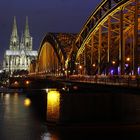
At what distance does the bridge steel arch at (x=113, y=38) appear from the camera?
54562 millimetres

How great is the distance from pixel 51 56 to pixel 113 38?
66.3 meters

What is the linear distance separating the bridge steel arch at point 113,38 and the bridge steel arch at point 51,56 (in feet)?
102

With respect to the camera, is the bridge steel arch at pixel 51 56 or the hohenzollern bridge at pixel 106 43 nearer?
the hohenzollern bridge at pixel 106 43

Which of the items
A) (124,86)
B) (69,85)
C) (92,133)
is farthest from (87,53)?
(124,86)

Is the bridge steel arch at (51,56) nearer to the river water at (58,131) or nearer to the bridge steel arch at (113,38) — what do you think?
the bridge steel arch at (113,38)

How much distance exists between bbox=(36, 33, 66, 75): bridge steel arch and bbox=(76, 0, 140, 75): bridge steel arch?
31.2 m

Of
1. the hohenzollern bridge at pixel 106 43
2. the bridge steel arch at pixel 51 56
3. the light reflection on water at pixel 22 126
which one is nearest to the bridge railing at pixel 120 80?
the hohenzollern bridge at pixel 106 43

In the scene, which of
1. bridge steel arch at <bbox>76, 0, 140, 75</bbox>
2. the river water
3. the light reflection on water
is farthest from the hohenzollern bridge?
the light reflection on water

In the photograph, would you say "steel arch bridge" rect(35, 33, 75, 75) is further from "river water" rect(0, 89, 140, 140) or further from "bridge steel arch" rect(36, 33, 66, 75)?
"river water" rect(0, 89, 140, 140)

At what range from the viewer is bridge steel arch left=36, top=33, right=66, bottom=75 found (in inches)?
4926

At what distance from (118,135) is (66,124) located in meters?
7.99

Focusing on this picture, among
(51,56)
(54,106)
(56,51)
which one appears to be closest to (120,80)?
(54,106)

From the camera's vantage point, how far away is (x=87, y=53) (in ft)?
290

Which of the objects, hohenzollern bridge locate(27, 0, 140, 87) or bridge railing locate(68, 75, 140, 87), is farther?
hohenzollern bridge locate(27, 0, 140, 87)
